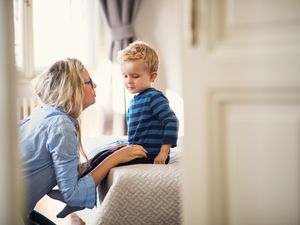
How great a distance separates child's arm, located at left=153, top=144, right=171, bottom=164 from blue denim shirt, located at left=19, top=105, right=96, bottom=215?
31 cm

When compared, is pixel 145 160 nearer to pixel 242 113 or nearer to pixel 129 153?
pixel 129 153

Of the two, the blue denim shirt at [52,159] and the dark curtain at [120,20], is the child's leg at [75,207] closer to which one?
the blue denim shirt at [52,159]

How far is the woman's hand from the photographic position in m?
1.58

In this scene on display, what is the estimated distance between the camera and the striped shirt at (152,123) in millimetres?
1712

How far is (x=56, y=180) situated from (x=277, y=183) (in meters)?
0.92

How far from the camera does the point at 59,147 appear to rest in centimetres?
141

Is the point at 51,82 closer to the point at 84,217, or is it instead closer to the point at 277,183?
the point at 84,217

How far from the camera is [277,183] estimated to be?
0.85 metres

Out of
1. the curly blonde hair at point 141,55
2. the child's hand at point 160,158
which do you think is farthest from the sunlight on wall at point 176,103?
the child's hand at point 160,158

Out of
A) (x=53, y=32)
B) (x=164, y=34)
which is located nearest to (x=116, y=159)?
(x=164, y=34)

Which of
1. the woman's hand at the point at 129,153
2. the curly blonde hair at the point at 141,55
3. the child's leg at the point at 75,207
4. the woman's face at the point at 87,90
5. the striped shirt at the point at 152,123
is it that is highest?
the curly blonde hair at the point at 141,55

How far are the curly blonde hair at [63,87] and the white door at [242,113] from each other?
0.77 meters

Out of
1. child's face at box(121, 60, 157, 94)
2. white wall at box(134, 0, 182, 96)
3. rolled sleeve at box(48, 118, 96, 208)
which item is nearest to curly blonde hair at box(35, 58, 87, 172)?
rolled sleeve at box(48, 118, 96, 208)

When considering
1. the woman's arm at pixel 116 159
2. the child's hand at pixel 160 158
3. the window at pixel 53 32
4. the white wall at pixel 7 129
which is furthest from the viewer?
the window at pixel 53 32
